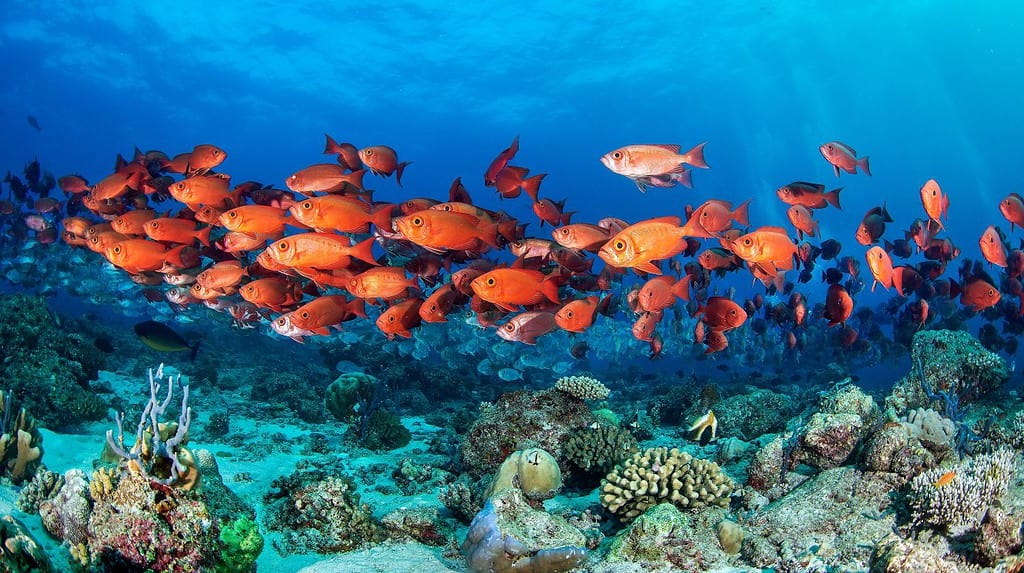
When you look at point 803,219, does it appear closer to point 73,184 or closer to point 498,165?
point 498,165

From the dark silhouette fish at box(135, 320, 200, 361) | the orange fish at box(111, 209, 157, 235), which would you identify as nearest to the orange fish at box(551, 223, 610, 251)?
the orange fish at box(111, 209, 157, 235)

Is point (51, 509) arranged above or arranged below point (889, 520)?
above

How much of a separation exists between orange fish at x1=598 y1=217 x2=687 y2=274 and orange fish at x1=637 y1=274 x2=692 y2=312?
46.6 inches

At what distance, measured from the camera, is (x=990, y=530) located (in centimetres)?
384

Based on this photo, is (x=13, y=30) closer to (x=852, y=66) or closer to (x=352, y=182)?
(x=352, y=182)

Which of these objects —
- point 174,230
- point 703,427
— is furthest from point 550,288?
point 174,230

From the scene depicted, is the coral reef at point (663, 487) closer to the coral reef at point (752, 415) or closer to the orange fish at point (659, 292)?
the orange fish at point (659, 292)

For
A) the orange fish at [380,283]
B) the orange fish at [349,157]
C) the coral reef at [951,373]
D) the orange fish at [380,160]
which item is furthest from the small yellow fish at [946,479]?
the orange fish at [349,157]

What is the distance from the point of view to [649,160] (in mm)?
5477

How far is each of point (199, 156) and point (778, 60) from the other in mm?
61519

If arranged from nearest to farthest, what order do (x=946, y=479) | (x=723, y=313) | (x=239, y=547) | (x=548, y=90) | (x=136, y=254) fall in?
1. (x=239, y=547)
2. (x=946, y=479)
3. (x=136, y=254)
4. (x=723, y=313)
5. (x=548, y=90)

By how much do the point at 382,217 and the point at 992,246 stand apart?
851 cm

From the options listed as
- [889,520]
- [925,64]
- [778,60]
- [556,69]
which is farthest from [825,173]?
[889,520]

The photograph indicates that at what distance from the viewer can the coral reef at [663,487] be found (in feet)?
17.1
